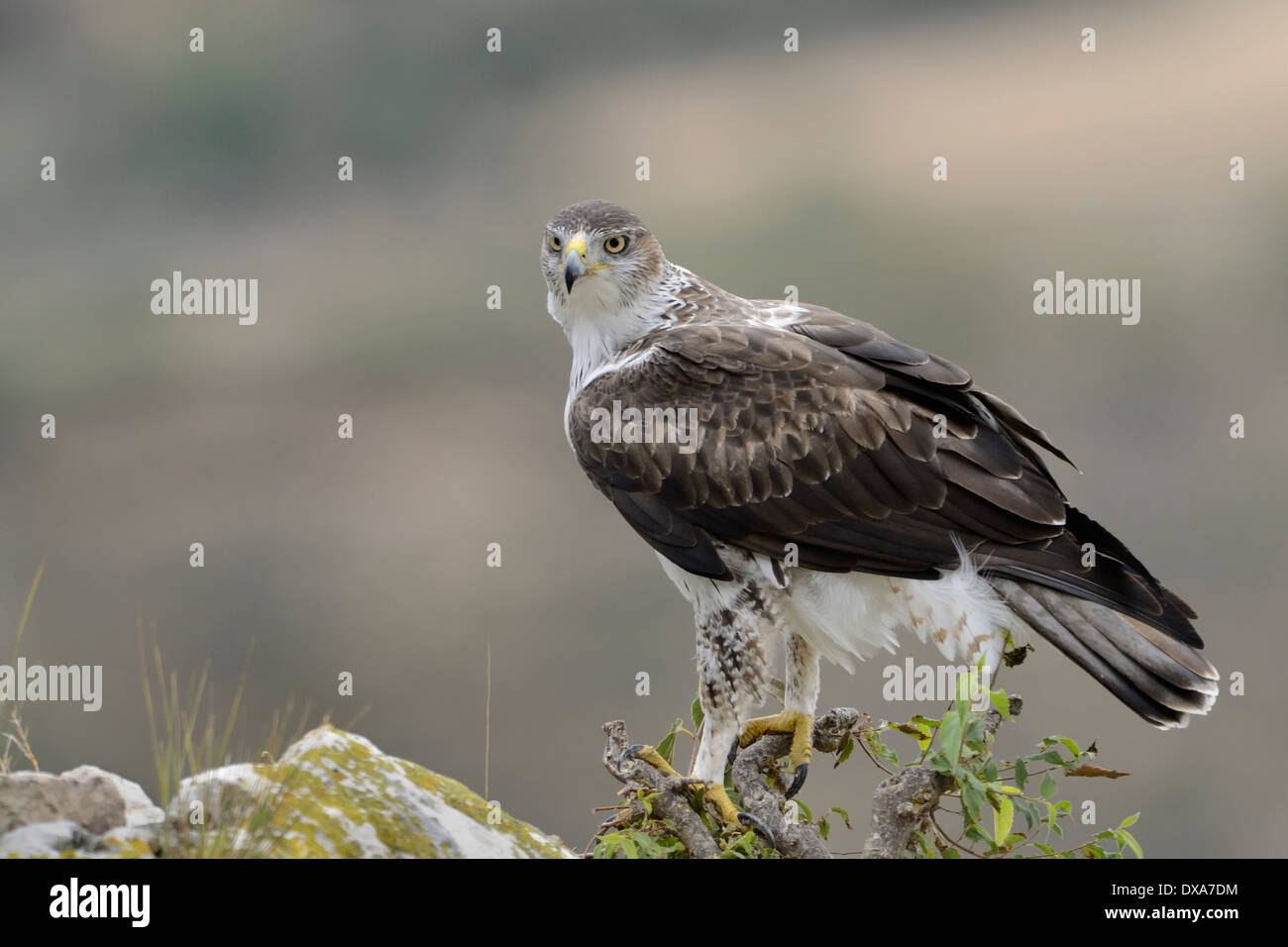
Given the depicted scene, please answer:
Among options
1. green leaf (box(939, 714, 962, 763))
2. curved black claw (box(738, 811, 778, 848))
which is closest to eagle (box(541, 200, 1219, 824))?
curved black claw (box(738, 811, 778, 848))

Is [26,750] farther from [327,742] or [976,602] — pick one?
[976,602]

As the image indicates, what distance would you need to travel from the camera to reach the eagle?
572 centimetres

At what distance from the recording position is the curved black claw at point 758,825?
4.84m

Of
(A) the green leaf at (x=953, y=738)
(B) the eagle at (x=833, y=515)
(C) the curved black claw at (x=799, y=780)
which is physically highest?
(B) the eagle at (x=833, y=515)

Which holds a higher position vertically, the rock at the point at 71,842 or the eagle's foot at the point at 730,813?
the rock at the point at 71,842

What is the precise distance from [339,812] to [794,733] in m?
2.38

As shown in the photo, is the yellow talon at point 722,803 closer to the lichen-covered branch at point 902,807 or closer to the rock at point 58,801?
the lichen-covered branch at point 902,807

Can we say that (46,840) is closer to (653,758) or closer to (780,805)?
(653,758)

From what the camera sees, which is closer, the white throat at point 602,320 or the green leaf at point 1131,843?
the green leaf at point 1131,843

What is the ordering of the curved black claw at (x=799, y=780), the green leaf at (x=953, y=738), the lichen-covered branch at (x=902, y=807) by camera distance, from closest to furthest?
the green leaf at (x=953, y=738), the lichen-covered branch at (x=902, y=807), the curved black claw at (x=799, y=780)
